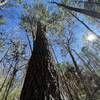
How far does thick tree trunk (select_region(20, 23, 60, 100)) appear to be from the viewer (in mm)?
4125

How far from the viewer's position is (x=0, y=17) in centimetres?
1165

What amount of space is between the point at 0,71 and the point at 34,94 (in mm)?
12338

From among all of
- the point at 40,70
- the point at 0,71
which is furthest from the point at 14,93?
the point at 40,70

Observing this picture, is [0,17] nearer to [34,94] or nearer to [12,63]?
[12,63]

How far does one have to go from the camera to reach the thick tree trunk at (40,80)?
13.5 ft

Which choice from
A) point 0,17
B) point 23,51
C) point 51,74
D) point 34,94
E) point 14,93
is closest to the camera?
point 34,94

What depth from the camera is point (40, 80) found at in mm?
4617

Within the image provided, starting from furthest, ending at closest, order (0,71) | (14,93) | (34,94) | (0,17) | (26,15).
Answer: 1. (14,93)
2. (0,71)
3. (26,15)
4. (0,17)
5. (34,94)

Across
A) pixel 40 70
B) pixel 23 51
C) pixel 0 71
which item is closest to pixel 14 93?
pixel 0 71

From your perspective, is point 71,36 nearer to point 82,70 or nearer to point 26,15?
point 82,70

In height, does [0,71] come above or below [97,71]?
above

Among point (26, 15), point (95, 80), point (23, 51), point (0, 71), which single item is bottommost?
point (95, 80)

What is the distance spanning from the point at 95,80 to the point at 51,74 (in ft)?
37.9

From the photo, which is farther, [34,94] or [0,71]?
[0,71]
